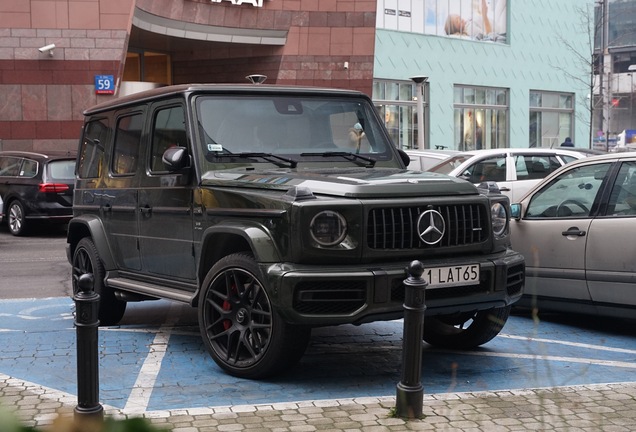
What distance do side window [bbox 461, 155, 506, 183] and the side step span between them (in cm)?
806

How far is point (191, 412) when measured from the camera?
5.08 meters

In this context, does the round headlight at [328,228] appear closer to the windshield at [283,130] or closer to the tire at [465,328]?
the windshield at [283,130]

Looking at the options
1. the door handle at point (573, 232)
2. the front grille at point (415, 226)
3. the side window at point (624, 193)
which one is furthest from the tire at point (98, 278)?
the side window at point (624, 193)

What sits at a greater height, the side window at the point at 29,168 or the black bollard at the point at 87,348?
the side window at the point at 29,168

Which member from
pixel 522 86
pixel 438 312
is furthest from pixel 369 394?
pixel 522 86

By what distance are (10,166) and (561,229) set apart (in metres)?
13.4

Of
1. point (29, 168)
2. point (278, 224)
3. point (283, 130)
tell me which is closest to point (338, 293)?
point (278, 224)

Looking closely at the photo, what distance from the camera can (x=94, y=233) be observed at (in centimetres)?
770

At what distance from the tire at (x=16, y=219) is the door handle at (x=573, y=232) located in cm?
1245

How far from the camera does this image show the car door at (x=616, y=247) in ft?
23.0

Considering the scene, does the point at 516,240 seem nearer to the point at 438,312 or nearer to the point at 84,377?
the point at 438,312

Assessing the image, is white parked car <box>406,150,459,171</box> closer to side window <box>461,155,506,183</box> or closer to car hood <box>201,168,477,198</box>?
side window <box>461,155,506,183</box>

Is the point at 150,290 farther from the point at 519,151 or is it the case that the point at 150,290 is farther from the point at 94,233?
the point at 519,151

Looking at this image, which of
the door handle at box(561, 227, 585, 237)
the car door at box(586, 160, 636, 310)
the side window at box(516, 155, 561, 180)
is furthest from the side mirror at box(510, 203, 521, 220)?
the side window at box(516, 155, 561, 180)
